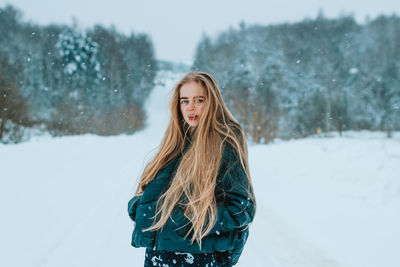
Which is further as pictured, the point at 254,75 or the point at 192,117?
the point at 254,75

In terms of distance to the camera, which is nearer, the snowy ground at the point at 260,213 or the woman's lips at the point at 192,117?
the woman's lips at the point at 192,117

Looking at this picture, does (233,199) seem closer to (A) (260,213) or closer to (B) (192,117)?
(B) (192,117)

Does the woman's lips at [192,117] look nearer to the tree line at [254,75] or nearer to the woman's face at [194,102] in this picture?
the woman's face at [194,102]

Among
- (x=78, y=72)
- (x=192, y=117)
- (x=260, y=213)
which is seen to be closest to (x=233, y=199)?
(x=192, y=117)

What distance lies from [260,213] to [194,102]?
3.78 meters

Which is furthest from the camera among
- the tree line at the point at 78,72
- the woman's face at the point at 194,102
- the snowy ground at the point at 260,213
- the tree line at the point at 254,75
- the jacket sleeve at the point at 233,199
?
the tree line at the point at 78,72

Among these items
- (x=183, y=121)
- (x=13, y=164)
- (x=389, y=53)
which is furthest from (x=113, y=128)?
(x=389, y=53)

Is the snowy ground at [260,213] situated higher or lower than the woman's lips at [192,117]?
lower

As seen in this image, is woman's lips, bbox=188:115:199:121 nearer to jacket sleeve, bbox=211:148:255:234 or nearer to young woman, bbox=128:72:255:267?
young woman, bbox=128:72:255:267

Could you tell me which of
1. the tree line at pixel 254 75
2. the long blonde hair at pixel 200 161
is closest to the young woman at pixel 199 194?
the long blonde hair at pixel 200 161

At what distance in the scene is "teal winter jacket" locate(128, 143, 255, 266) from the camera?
128cm

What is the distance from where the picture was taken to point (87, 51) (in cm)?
2980

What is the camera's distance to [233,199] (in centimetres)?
129

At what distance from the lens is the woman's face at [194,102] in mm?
1506
